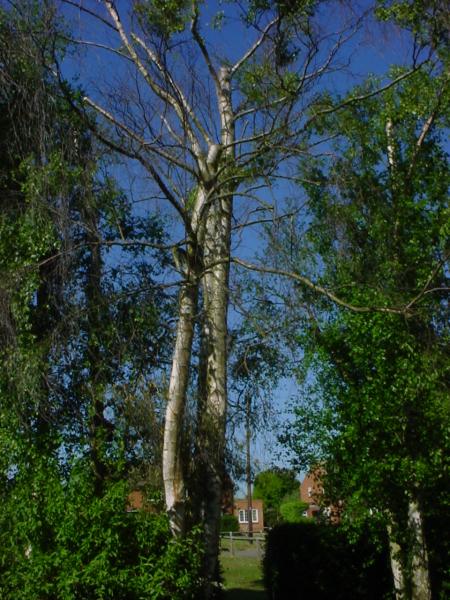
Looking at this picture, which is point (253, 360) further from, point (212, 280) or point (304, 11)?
point (304, 11)

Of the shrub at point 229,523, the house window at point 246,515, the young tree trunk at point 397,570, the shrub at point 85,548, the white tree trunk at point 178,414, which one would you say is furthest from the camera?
the house window at point 246,515

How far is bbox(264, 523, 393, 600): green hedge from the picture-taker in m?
15.0

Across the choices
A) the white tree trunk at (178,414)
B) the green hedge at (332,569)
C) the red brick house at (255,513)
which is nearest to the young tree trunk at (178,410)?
the white tree trunk at (178,414)

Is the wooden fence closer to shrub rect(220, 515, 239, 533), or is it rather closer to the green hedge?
shrub rect(220, 515, 239, 533)

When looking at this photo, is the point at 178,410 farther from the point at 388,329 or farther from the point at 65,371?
the point at 388,329

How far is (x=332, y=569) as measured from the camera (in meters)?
15.3

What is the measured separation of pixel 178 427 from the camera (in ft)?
35.8

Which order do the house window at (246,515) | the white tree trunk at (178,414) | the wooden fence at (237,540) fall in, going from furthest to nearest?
the house window at (246,515), the wooden fence at (237,540), the white tree trunk at (178,414)

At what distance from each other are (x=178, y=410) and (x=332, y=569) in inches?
244

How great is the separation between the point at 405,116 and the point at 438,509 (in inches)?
270

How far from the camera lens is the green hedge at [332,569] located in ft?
49.1

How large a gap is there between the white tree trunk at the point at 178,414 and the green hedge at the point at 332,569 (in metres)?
4.56

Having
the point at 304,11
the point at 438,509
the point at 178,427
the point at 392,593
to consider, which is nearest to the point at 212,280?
the point at 178,427

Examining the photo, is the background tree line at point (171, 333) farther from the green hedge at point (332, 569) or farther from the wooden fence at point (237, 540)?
the wooden fence at point (237, 540)
